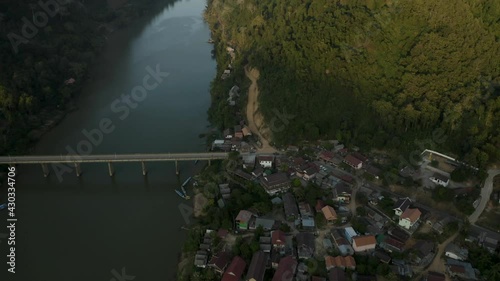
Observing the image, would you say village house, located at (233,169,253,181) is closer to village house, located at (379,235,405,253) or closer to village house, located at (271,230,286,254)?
village house, located at (271,230,286,254)

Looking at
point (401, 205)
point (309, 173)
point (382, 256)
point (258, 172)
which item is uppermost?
point (309, 173)

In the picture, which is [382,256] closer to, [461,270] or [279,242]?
[461,270]

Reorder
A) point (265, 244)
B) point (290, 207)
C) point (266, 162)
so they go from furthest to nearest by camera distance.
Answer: point (266, 162) → point (290, 207) → point (265, 244)

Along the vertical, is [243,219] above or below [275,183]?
below

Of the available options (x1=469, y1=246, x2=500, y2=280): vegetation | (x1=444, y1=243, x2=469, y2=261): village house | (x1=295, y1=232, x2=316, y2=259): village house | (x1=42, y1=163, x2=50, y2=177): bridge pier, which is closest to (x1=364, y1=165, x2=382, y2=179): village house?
(x1=444, y1=243, x2=469, y2=261): village house

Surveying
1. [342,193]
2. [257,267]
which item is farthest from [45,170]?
[342,193]
